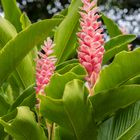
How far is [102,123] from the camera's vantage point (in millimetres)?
1531

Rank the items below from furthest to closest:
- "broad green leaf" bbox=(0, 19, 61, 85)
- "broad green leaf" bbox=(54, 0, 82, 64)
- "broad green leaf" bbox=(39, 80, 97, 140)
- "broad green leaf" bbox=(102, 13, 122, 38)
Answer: "broad green leaf" bbox=(102, 13, 122, 38), "broad green leaf" bbox=(54, 0, 82, 64), "broad green leaf" bbox=(0, 19, 61, 85), "broad green leaf" bbox=(39, 80, 97, 140)

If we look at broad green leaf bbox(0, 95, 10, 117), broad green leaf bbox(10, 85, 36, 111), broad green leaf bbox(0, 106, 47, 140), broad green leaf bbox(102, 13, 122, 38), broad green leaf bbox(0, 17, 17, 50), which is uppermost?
broad green leaf bbox(0, 17, 17, 50)

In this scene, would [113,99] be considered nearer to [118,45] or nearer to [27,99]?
[27,99]

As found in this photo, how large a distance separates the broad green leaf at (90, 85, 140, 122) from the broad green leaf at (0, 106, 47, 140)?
188mm

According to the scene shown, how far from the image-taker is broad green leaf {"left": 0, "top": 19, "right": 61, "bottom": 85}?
154 centimetres


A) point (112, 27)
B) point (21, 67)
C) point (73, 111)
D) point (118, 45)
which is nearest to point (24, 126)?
point (73, 111)

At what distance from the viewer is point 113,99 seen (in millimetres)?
1386

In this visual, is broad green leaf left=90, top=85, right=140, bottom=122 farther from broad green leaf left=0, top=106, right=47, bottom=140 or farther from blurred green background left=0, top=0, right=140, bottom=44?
blurred green background left=0, top=0, right=140, bottom=44

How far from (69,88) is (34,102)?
1.32ft

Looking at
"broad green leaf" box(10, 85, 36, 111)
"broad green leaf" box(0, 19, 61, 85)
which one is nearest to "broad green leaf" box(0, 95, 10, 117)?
"broad green leaf" box(10, 85, 36, 111)

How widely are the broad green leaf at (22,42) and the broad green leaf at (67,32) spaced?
0.30m

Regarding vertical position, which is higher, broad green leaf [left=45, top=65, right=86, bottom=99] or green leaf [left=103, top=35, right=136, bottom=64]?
broad green leaf [left=45, top=65, right=86, bottom=99]

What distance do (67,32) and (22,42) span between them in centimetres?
41

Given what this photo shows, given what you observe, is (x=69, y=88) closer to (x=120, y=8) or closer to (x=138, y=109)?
(x=138, y=109)
